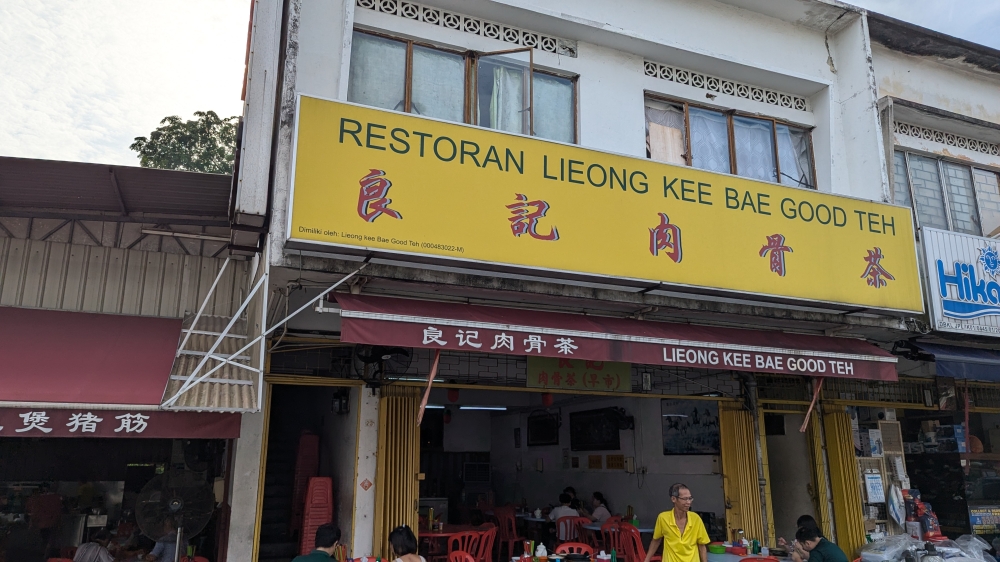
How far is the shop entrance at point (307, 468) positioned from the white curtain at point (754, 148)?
6226mm

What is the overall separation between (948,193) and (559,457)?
9.25 meters

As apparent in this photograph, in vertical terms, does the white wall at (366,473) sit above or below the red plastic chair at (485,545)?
above

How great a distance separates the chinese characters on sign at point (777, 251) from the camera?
8273 millimetres

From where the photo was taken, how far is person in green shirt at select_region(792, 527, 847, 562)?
6109 millimetres

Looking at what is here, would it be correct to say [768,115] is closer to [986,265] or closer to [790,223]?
[790,223]

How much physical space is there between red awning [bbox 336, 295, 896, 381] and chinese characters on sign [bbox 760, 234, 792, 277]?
89 cm

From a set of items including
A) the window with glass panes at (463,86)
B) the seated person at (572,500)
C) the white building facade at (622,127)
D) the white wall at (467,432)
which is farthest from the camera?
the white wall at (467,432)

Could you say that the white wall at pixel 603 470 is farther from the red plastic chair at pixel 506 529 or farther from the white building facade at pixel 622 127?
the red plastic chair at pixel 506 529

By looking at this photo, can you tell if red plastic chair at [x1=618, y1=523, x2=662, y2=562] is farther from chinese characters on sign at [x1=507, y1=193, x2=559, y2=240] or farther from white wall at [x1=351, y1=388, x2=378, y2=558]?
chinese characters on sign at [x1=507, y1=193, x2=559, y2=240]

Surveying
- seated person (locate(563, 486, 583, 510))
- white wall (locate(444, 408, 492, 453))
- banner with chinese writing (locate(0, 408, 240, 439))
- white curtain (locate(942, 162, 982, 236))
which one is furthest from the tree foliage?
white curtain (locate(942, 162, 982, 236))

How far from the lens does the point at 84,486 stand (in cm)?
994

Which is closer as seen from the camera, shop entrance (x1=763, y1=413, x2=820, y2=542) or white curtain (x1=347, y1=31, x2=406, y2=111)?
white curtain (x1=347, y1=31, x2=406, y2=111)

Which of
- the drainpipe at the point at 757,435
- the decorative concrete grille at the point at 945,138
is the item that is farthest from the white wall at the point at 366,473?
the decorative concrete grille at the point at 945,138

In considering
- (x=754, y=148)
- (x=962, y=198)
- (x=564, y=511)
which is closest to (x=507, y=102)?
(x=754, y=148)
